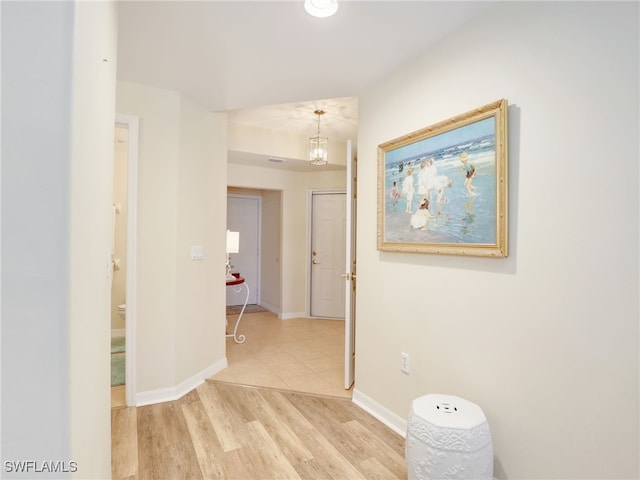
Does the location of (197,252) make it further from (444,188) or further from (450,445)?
(450,445)

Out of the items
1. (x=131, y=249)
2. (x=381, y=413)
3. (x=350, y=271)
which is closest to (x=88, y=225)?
(x=131, y=249)

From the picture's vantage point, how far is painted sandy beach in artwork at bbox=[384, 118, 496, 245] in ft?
5.07

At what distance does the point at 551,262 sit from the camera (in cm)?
133

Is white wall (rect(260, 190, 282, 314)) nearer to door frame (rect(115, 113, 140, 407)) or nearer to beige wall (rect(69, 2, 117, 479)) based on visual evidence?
door frame (rect(115, 113, 140, 407))

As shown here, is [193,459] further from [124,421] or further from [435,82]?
[435,82]

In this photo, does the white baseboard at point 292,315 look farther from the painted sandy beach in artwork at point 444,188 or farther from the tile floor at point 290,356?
the painted sandy beach in artwork at point 444,188

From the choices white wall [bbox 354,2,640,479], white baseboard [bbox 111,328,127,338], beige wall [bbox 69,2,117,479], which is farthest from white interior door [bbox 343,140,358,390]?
white baseboard [bbox 111,328,127,338]

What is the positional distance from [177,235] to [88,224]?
1.77 m

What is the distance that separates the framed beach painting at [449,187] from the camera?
1.50 m

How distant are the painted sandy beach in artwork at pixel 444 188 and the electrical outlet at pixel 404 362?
723 millimetres

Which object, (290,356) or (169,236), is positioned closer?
(169,236)

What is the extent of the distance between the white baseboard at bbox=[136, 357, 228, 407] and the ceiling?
228cm

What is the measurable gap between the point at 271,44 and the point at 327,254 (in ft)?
11.5

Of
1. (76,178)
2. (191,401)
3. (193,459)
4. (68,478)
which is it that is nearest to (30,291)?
(76,178)
